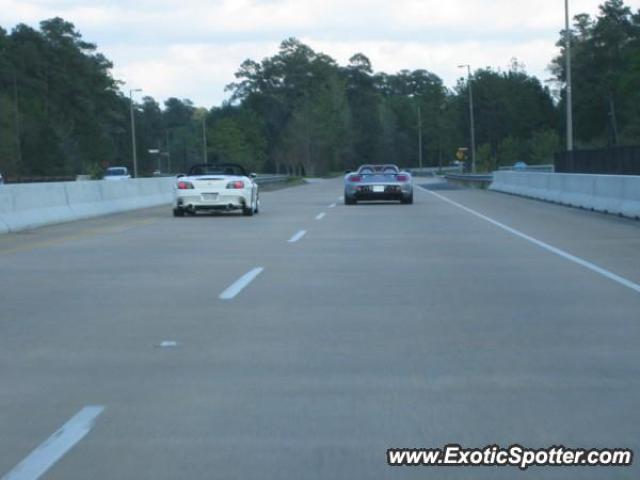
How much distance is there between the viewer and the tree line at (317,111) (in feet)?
355

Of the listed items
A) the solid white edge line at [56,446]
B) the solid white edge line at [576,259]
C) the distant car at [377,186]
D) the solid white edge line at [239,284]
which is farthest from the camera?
the distant car at [377,186]

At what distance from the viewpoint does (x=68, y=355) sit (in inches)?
316

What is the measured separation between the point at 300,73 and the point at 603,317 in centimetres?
14862

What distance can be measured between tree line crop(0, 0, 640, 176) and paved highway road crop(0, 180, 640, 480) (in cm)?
8071

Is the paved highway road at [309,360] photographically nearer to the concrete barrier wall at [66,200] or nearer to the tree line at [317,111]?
the concrete barrier wall at [66,200]

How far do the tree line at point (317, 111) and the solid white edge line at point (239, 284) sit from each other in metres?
80.5

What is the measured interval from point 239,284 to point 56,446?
6.64m

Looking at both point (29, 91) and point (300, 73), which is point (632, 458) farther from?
point (300, 73)

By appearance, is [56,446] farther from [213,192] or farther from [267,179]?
[267,179]

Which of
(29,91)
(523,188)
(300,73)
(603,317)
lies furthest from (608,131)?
(603,317)

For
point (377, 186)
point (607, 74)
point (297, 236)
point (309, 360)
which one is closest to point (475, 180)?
point (377, 186)

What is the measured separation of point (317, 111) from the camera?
Answer: 14000cm

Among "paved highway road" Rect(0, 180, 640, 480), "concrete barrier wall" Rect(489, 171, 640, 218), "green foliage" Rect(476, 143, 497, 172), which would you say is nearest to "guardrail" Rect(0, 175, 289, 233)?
"paved highway road" Rect(0, 180, 640, 480)

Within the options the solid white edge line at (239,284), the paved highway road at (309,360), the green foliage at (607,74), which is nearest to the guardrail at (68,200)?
the paved highway road at (309,360)
